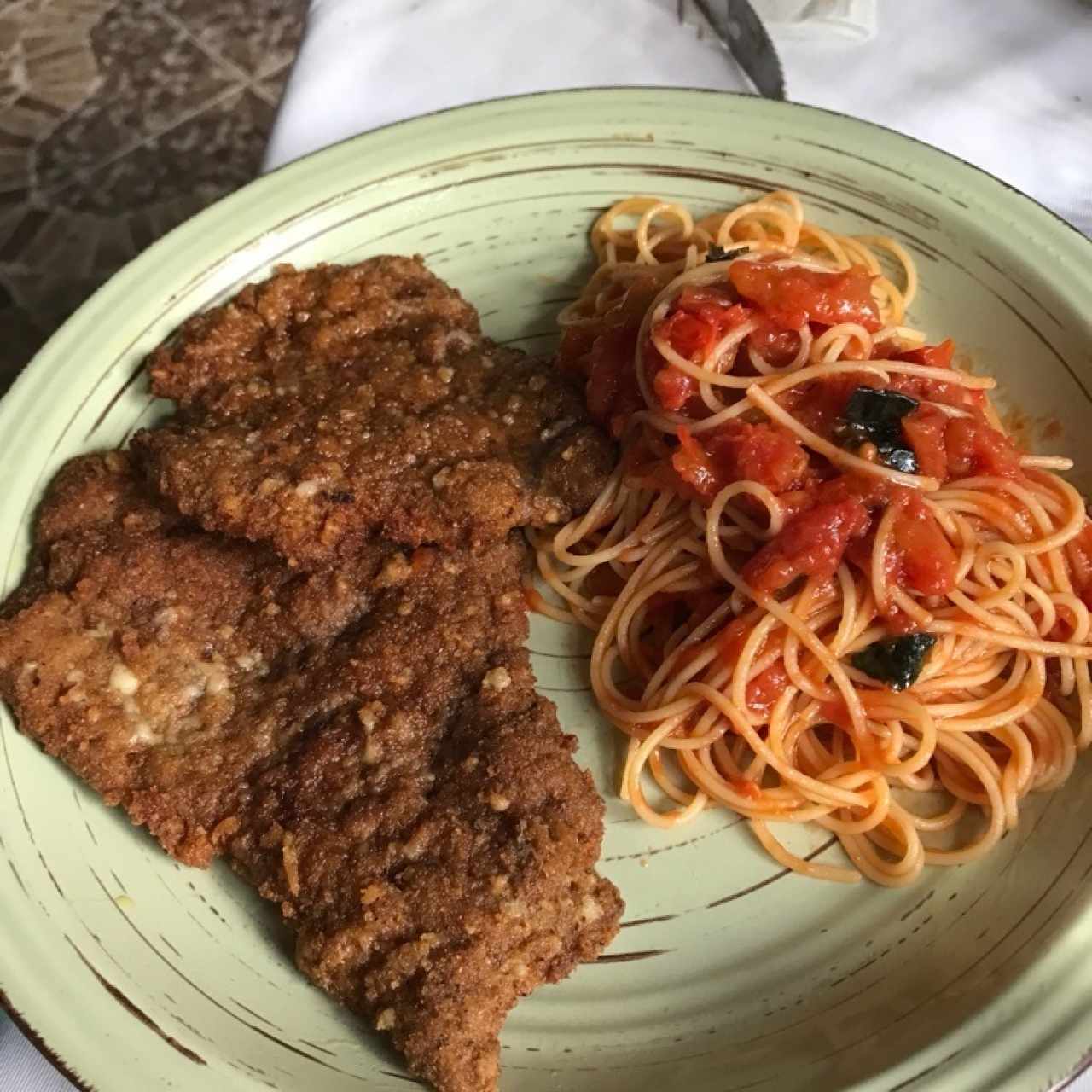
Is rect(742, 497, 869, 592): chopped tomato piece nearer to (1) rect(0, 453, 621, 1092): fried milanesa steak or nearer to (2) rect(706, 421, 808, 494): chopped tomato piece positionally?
(2) rect(706, 421, 808, 494): chopped tomato piece

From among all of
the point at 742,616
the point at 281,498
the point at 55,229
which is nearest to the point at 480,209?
the point at 281,498

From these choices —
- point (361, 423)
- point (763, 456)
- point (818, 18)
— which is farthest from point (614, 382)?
point (818, 18)

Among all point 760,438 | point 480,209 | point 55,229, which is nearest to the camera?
point 760,438

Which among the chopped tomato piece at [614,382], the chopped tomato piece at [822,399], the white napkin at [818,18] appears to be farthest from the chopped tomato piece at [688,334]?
the white napkin at [818,18]

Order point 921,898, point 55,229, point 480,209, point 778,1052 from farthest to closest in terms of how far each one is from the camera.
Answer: point 55,229 → point 480,209 → point 921,898 → point 778,1052

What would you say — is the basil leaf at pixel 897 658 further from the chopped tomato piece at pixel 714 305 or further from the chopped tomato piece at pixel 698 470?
the chopped tomato piece at pixel 714 305

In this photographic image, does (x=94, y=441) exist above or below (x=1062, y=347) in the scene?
below

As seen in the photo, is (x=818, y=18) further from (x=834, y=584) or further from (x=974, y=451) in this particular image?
(x=834, y=584)

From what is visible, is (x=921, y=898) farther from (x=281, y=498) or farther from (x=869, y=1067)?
(x=281, y=498)
